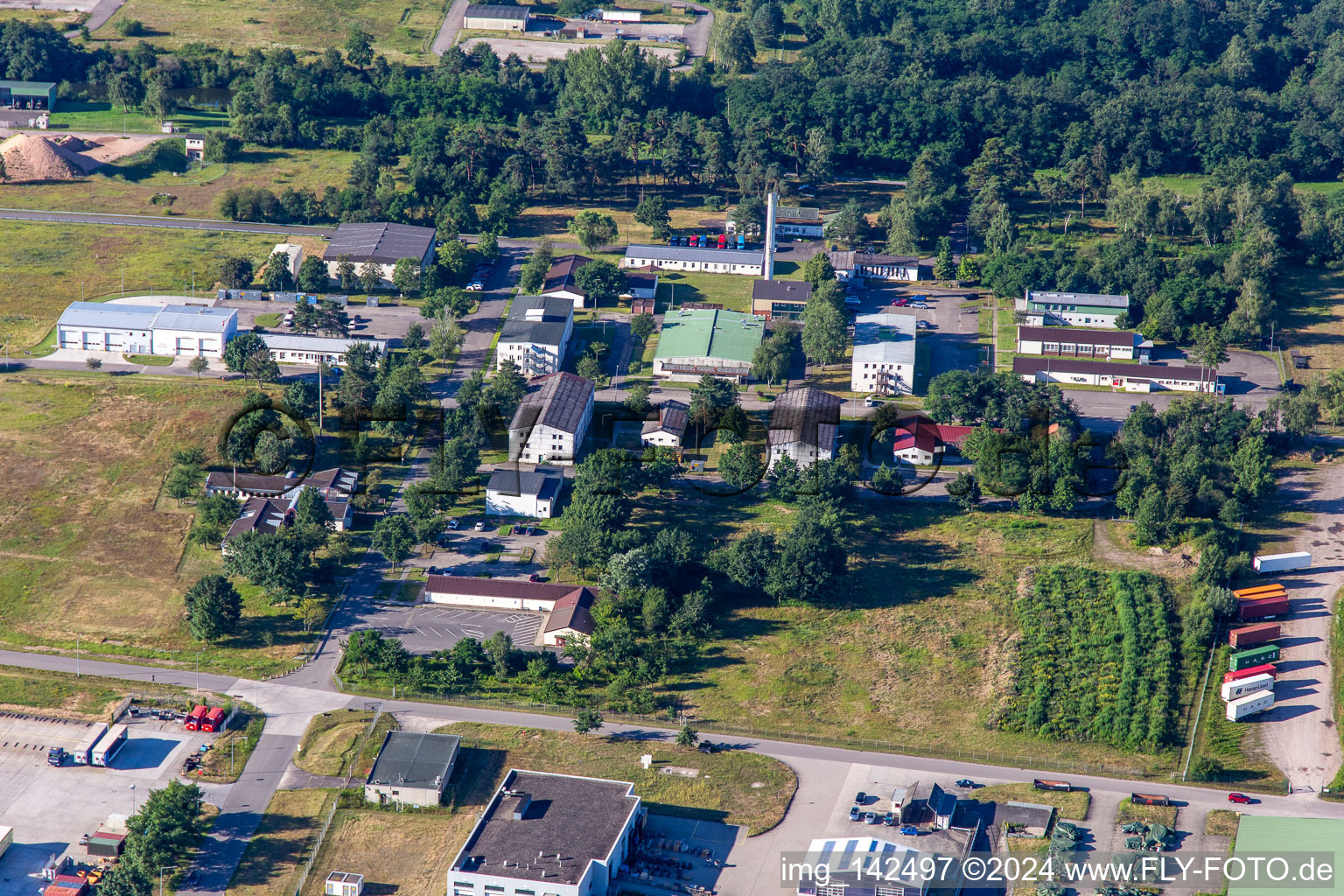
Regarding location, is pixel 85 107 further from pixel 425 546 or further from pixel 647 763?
pixel 647 763

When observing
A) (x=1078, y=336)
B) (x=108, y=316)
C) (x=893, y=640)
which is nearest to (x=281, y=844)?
(x=893, y=640)

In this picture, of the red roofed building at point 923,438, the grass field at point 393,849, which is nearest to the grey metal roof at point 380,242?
the red roofed building at point 923,438

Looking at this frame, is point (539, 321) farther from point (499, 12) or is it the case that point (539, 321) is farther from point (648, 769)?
point (499, 12)

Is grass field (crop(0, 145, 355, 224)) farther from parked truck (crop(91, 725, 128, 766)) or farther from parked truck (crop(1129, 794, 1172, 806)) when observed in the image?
parked truck (crop(1129, 794, 1172, 806))

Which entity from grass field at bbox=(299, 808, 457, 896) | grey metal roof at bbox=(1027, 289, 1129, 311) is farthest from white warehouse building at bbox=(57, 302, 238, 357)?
grey metal roof at bbox=(1027, 289, 1129, 311)

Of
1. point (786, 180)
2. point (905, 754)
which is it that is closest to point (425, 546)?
point (905, 754)
